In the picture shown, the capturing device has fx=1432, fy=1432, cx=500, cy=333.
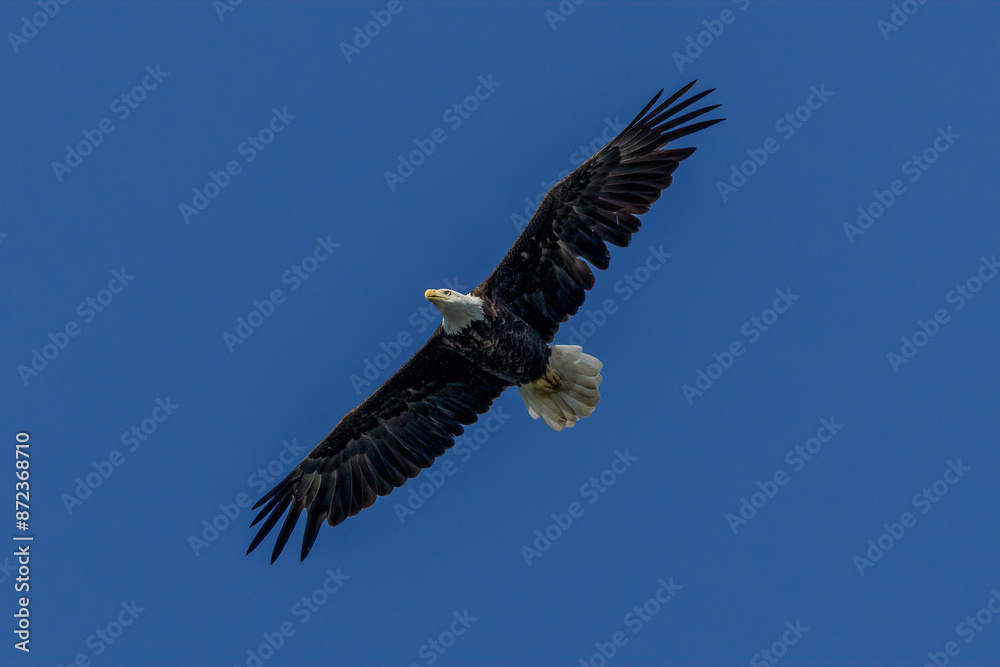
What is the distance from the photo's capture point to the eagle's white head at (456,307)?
1551 centimetres

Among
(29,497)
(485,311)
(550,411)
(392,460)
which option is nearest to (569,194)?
(485,311)

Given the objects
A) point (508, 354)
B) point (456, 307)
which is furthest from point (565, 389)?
point (456, 307)

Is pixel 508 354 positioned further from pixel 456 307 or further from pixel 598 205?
pixel 598 205

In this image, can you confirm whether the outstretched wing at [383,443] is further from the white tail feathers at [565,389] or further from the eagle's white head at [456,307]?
the eagle's white head at [456,307]

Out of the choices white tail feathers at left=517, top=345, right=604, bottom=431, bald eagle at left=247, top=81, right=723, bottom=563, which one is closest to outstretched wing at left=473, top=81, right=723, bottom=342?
bald eagle at left=247, top=81, right=723, bottom=563

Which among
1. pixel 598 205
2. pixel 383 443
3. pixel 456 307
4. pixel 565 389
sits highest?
pixel 598 205

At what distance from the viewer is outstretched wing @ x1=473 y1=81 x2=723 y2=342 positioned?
15914 mm

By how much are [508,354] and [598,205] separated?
194cm

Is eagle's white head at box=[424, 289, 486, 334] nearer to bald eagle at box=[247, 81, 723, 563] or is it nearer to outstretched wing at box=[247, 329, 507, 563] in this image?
bald eagle at box=[247, 81, 723, 563]

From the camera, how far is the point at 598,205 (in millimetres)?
15984

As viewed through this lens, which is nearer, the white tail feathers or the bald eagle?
the bald eagle

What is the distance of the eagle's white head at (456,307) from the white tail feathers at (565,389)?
53.0 inches

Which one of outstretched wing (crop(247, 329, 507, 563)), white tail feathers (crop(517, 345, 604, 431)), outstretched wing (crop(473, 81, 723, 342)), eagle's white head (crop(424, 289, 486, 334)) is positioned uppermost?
outstretched wing (crop(473, 81, 723, 342))

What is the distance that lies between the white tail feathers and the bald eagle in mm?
Result: 12
